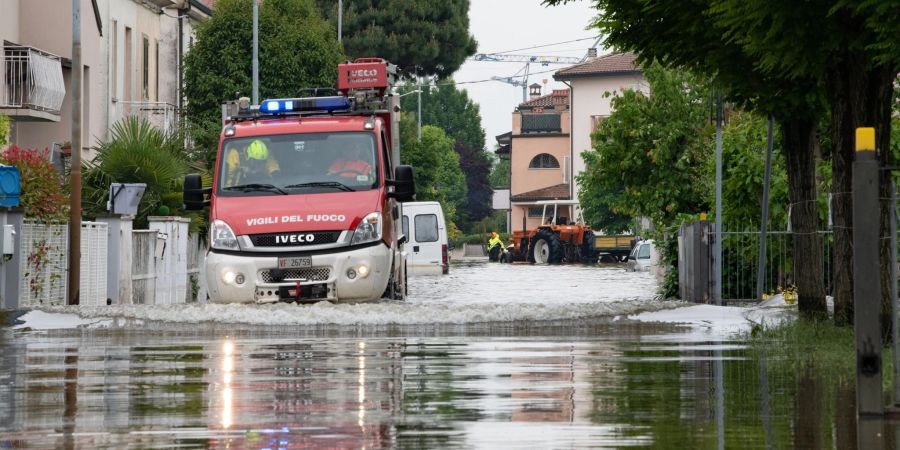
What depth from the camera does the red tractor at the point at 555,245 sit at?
245 feet

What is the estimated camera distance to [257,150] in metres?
23.1

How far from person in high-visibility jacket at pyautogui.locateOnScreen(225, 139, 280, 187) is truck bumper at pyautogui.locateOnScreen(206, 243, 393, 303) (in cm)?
112

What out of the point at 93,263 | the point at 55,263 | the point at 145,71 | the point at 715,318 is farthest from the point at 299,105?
the point at 145,71

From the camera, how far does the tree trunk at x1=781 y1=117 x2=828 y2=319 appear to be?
20.5 m

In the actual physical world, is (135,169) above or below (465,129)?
below

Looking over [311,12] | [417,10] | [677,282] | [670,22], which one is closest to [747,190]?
[677,282]

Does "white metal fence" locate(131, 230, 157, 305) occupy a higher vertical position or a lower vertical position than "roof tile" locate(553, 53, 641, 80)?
lower

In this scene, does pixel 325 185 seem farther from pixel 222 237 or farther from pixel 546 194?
pixel 546 194

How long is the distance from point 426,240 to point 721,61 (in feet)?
105

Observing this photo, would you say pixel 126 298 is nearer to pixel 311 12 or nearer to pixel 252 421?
pixel 252 421

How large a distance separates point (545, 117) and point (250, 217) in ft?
335

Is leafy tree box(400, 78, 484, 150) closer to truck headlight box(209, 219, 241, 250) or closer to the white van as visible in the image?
the white van

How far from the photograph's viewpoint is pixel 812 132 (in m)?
20.8

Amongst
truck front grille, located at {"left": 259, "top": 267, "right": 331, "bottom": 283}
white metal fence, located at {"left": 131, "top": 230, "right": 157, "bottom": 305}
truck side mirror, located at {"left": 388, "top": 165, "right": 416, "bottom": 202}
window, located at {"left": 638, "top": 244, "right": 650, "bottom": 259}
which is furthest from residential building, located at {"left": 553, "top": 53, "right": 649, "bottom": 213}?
truck front grille, located at {"left": 259, "top": 267, "right": 331, "bottom": 283}
